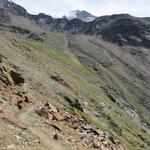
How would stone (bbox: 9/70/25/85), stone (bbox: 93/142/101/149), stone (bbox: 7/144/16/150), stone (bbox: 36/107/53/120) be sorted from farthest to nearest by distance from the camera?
stone (bbox: 9/70/25/85), stone (bbox: 36/107/53/120), stone (bbox: 93/142/101/149), stone (bbox: 7/144/16/150)

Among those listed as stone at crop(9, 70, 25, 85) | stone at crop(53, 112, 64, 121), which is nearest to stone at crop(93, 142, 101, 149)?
stone at crop(53, 112, 64, 121)

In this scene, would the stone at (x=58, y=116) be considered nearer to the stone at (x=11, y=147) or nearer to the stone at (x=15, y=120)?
the stone at (x=15, y=120)

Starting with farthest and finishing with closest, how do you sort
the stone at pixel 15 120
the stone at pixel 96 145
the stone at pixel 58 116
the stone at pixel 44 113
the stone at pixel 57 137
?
1. the stone at pixel 58 116
2. the stone at pixel 44 113
3. the stone at pixel 96 145
4. the stone at pixel 57 137
5. the stone at pixel 15 120

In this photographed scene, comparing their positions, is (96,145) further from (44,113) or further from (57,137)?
(44,113)

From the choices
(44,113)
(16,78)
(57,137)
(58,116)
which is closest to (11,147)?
(57,137)

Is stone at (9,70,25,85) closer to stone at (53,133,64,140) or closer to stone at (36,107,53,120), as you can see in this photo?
stone at (36,107,53,120)

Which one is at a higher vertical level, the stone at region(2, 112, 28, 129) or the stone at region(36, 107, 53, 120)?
the stone at region(2, 112, 28, 129)

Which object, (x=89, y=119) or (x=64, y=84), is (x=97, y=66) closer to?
(x=64, y=84)

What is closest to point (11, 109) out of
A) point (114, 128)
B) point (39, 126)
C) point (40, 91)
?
point (39, 126)

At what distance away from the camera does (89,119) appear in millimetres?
71188

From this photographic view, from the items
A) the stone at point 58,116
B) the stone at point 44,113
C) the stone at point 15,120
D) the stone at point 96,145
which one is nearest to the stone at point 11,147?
the stone at point 15,120

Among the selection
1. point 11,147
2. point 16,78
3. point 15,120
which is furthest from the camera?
point 16,78

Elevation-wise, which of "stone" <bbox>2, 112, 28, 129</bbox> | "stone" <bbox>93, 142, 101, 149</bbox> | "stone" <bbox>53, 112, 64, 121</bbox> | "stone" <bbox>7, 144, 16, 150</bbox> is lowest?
"stone" <bbox>93, 142, 101, 149</bbox>

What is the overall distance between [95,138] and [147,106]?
124345 millimetres
